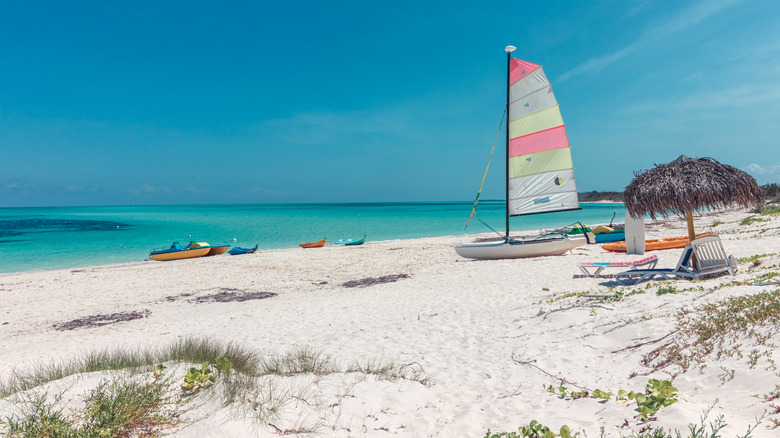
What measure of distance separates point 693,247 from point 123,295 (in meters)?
16.2

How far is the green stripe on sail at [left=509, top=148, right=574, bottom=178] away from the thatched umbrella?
22.7 ft

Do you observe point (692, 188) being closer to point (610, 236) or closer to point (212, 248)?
point (610, 236)

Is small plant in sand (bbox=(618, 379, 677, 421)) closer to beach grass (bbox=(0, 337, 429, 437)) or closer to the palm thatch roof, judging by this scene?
beach grass (bbox=(0, 337, 429, 437))

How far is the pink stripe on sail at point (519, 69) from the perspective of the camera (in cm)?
1502

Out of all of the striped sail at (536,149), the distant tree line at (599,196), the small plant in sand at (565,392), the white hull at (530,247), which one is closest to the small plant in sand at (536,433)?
the small plant in sand at (565,392)

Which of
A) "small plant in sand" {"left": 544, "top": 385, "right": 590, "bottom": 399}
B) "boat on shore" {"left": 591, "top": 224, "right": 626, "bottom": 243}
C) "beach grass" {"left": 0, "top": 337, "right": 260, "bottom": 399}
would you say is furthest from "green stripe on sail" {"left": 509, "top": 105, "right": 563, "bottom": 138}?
"beach grass" {"left": 0, "top": 337, "right": 260, "bottom": 399}

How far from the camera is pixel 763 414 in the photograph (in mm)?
2781

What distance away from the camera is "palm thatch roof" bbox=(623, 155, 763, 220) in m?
7.85

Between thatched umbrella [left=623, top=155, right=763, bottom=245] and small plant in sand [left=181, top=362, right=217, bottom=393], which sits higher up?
thatched umbrella [left=623, top=155, right=763, bottom=245]

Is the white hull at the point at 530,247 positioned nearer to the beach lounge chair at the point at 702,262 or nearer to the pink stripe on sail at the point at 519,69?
the pink stripe on sail at the point at 519,69

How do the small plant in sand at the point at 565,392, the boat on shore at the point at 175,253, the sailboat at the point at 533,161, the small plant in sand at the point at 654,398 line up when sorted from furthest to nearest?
the boat on shore at the point at 175,253
the sailboat at the point at 533,161
the small plant in sand at the point at 565,392
the small plant in sand at the point at 654,398

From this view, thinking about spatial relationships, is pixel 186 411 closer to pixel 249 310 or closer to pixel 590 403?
pixel 590 403

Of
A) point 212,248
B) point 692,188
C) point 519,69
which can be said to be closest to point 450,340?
point 692,188

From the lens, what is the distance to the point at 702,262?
816 centimetres
